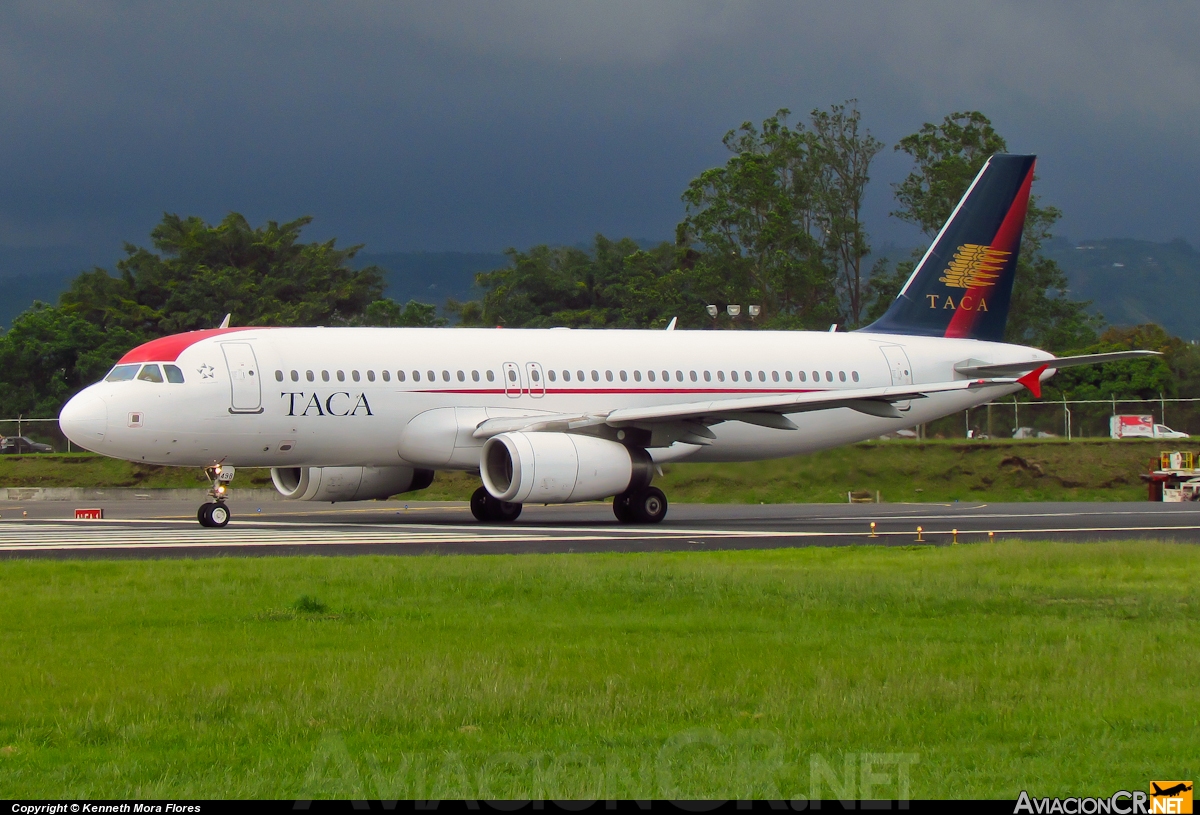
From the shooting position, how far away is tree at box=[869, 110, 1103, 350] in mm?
70750

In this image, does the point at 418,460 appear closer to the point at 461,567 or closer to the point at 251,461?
the point at 251,461

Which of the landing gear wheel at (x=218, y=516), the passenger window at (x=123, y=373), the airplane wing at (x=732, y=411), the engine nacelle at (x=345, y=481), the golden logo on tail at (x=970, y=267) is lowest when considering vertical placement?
the landing gear wheel at (x=218, y=516)

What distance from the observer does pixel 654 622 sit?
10172 millimetres

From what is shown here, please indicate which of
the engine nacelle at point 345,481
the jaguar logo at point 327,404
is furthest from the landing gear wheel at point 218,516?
the engine nacelle at point 345,481

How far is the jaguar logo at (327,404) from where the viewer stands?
23234 mm

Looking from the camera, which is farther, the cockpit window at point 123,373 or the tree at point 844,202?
the tree at point 844,202

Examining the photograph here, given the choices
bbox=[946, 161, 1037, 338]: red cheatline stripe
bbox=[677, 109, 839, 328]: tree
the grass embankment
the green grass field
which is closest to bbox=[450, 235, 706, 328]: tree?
bbox=[677, 109, 839, 328]: tree

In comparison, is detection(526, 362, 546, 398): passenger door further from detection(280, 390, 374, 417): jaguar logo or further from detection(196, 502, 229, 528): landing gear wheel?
detection(196, 502, 229, 528): landing gear wheel

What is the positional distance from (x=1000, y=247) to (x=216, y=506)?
17.9 meters

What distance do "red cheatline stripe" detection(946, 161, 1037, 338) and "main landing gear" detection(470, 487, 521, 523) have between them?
11.1 meters

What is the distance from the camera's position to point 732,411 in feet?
77.9

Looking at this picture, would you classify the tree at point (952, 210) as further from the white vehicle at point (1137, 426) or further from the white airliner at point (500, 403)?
the white airliner at point (500, 403)

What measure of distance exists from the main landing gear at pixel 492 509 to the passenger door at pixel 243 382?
466 centimetres

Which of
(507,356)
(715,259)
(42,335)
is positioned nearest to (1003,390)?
(507,356)
